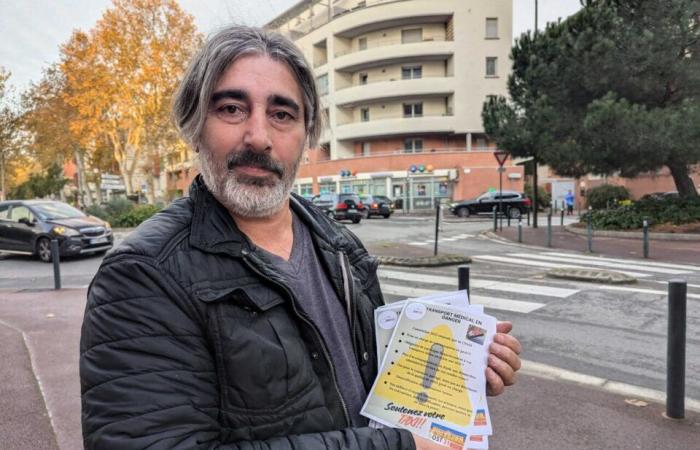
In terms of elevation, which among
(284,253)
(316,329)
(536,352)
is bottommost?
(536,352)

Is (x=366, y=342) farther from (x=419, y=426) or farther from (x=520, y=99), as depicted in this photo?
(x=520, y=99)

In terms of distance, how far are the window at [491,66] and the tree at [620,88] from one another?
23.8m

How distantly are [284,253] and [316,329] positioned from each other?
0.31 m

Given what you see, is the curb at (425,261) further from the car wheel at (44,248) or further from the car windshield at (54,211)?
the car windshield at (54,211)

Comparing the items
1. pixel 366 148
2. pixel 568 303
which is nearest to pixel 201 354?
pixel 568 303

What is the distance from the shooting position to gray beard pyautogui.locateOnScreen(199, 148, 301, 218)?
4.58 feet

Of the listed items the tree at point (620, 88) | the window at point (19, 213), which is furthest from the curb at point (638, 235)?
the window at point (19, 213)

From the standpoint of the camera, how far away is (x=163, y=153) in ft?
100

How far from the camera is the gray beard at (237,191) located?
1395 mm

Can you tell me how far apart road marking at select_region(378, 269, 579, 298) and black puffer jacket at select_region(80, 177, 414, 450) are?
721 cm

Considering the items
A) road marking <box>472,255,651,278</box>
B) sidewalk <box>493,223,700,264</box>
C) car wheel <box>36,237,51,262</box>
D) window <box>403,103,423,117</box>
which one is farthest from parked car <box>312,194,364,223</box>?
window <box>403,103,423,117</box>

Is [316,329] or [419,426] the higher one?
[316,329]

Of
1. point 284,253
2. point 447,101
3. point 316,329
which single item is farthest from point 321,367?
point 447,101

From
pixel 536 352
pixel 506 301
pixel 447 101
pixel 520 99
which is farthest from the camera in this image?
pixel 447 101
